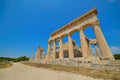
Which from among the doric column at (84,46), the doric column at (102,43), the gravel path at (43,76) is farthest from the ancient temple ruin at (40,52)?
the gravel path at (43,76)

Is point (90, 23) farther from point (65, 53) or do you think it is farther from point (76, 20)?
point (65, 53)

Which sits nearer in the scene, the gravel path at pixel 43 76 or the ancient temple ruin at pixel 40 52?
the gravel path at pixel 43 76

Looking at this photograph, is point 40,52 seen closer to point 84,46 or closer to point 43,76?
point 84,46

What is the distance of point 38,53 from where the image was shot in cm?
4834

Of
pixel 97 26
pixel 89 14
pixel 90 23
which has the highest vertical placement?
pixel 89 14

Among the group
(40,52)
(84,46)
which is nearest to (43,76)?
(84,46)

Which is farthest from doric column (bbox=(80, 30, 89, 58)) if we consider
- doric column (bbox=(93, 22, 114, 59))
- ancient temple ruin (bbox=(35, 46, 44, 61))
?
ancient temple ruin (bbox=(35, 46, 44, 61))

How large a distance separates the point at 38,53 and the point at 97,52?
33.1 metres

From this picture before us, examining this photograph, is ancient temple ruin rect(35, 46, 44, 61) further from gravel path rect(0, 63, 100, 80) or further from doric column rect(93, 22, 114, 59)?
gravel path rect(0, 63, 100, 80)

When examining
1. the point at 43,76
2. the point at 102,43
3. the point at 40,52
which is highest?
the point at 40,52

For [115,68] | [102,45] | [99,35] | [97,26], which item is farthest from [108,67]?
[97,26]

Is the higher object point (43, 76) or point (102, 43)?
point (102, 43)

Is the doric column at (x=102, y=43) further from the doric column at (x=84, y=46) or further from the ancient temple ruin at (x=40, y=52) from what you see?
the ancient temple ruin at (x=40, y=52)

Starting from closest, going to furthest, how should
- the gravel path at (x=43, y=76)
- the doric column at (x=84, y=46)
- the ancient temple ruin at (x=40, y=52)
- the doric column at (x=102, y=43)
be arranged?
the gravel path at (x=43, y=76), the doric column at (x=102, y=43), the doric column at (x=84, y=46), the ancient temple ruin at (x=40, y=52)
